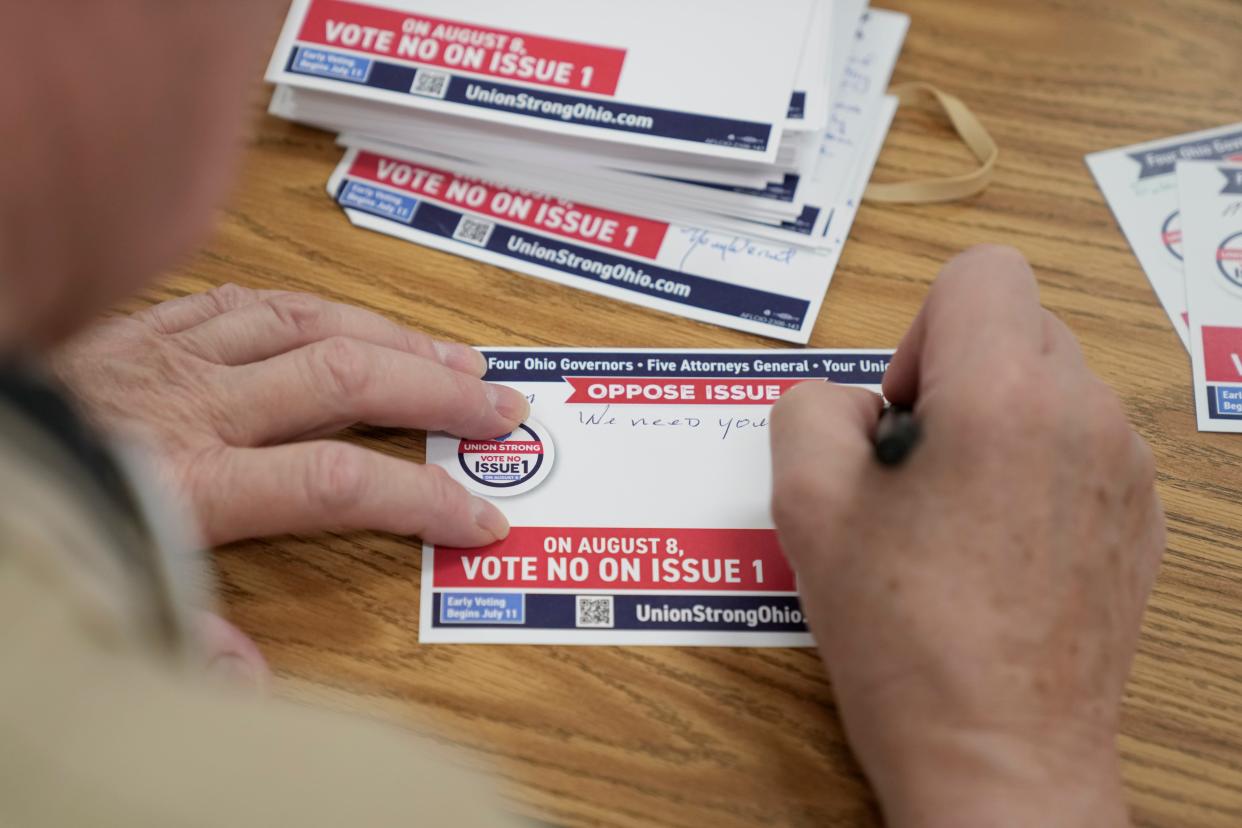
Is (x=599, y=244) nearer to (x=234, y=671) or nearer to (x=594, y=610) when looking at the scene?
(x=594, y=610)

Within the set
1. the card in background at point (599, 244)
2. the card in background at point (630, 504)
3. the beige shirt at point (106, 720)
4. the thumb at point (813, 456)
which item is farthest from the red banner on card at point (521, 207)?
the beige shirt at point (106, 720)

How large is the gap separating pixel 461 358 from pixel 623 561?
185 millimetres

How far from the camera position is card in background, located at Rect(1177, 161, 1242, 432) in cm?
76

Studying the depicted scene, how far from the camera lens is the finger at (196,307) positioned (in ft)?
2.34

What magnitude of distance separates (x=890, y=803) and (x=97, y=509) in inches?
15.7

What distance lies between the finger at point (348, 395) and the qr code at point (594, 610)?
0.43 feet

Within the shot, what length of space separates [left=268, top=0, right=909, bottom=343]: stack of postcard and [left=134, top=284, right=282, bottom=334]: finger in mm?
125

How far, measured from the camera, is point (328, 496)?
0.63m

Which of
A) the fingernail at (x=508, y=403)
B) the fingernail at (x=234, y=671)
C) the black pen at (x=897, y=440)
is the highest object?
the black pen at (x=897, y=440)

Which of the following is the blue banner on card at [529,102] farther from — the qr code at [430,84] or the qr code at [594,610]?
the qr code at [594,610]

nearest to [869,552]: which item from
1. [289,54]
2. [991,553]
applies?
[991,553]

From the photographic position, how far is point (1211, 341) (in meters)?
0.78

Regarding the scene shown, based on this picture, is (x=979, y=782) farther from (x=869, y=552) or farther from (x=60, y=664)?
(x=60, y=664)
